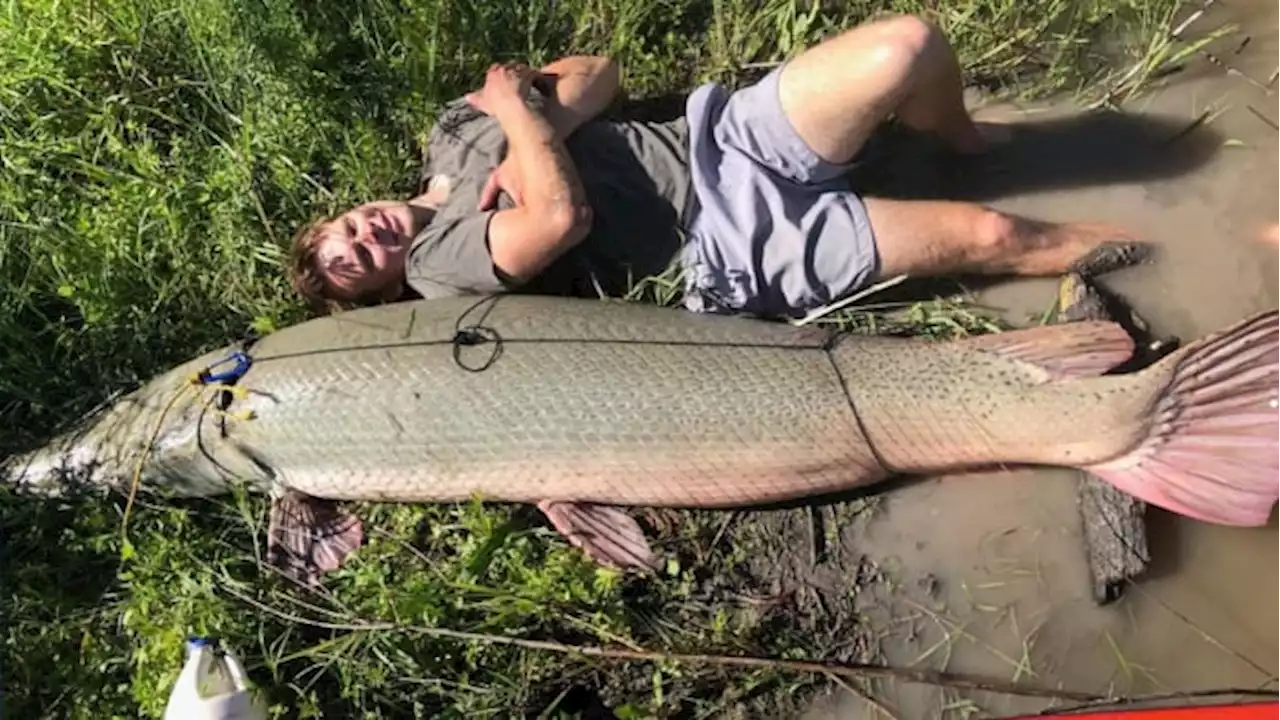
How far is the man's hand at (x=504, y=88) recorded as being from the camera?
353 cm

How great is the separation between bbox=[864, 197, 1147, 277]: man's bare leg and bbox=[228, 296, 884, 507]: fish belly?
408 mm

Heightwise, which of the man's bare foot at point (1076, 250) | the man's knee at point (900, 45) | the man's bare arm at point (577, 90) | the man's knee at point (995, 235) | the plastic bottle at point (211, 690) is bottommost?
the plastic bottle at point (211, 690)

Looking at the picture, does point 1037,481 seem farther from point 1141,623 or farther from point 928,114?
point 928,114

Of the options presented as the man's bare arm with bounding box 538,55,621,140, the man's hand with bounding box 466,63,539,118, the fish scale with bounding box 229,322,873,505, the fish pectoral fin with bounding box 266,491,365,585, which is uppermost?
the man's hand with bounding box 466,63,539,118

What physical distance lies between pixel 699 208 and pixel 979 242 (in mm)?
786

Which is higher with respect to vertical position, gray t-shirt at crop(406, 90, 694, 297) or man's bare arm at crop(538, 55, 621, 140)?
man's bare arm at crop(538, 55, 621, 140)

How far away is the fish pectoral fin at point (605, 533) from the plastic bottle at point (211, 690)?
3.10ft

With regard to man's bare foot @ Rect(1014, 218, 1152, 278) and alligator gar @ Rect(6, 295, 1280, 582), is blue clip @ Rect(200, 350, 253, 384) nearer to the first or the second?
alligator gar @ Rect(6, 295, 1280, 582)

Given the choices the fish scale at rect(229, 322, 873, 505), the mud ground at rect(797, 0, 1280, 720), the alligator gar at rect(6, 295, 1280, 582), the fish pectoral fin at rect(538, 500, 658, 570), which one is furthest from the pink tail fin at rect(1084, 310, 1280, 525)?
the fish pectoral fin at rect(538, 500, 658, 570)

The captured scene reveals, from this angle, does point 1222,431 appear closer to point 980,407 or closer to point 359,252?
point 980,407

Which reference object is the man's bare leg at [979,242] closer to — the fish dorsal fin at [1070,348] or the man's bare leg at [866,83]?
the man's bare leg at [866,83]

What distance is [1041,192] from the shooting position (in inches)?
148

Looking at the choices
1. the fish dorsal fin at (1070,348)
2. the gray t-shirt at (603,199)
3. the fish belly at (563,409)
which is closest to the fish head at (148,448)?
the fish belly at (563,409)

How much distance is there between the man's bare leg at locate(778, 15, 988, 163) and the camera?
130 inches
